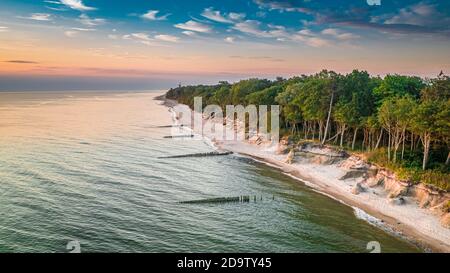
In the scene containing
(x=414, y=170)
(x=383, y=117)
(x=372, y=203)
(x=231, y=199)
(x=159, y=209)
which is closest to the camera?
(x=159, y=209)

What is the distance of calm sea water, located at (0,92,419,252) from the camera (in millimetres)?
32250

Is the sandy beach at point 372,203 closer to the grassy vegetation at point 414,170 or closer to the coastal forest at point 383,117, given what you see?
the grassy vegetation at point 414,170

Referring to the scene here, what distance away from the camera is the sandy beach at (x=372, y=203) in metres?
35.3

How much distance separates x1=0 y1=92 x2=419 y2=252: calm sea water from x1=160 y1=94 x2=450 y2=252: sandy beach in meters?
1.71

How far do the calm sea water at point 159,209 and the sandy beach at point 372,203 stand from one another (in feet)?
5.62

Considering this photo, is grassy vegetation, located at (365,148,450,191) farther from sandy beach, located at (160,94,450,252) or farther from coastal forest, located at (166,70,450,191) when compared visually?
sandy beach, located at (160,94,450,252)

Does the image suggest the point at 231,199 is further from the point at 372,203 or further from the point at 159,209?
the point at 372,203

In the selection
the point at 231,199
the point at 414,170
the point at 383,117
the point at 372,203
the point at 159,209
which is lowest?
the point at 372,203

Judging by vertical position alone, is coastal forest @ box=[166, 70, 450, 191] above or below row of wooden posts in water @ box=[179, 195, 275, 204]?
above

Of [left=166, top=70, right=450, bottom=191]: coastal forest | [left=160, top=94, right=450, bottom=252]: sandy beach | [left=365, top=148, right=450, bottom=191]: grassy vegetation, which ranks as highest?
[left=166, top=70, right=450, bottom=191]: coastal forest

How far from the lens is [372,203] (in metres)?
44.9

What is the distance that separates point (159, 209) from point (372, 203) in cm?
2487

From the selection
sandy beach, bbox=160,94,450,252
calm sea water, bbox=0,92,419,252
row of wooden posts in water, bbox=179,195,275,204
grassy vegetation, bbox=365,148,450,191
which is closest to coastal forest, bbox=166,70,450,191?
grassy vegetation, bbox=365,148,450,191

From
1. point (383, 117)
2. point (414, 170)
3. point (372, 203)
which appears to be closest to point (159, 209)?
point (372, 203)
